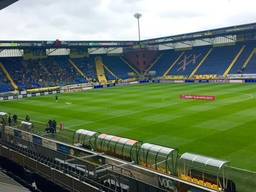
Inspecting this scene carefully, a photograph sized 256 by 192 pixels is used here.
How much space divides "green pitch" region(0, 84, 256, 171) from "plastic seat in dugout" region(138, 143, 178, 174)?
5339 millimetres

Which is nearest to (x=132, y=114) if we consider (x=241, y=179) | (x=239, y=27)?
(x=241, y=179)

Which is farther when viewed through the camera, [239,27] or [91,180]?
[239,27]

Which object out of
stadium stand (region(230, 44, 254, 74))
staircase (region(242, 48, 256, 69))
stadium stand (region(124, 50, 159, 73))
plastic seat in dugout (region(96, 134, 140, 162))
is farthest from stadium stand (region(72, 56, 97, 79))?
plastic seat in dugout (region(96, 134, 140, 162))

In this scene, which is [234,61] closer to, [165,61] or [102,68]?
[165,61]

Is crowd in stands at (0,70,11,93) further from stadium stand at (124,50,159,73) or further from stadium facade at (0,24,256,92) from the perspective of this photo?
stadium stand at (124,50,159,73)

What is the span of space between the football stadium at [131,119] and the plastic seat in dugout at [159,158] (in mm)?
54

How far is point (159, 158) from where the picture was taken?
1928 cm

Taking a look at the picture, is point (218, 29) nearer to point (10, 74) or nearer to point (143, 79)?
point (143, 79)

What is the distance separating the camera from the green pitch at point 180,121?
26062 millimetres

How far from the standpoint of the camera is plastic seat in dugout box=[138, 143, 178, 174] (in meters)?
18.8

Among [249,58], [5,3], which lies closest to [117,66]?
[249,58]

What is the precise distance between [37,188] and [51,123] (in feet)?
34.6

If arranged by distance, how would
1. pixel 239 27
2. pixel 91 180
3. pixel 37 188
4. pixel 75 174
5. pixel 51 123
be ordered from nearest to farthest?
pixel 91 180, pixel 75 174, pixel 37 188, pixel 51 123, pixel 239 27

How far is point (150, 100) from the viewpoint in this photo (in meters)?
54.3
